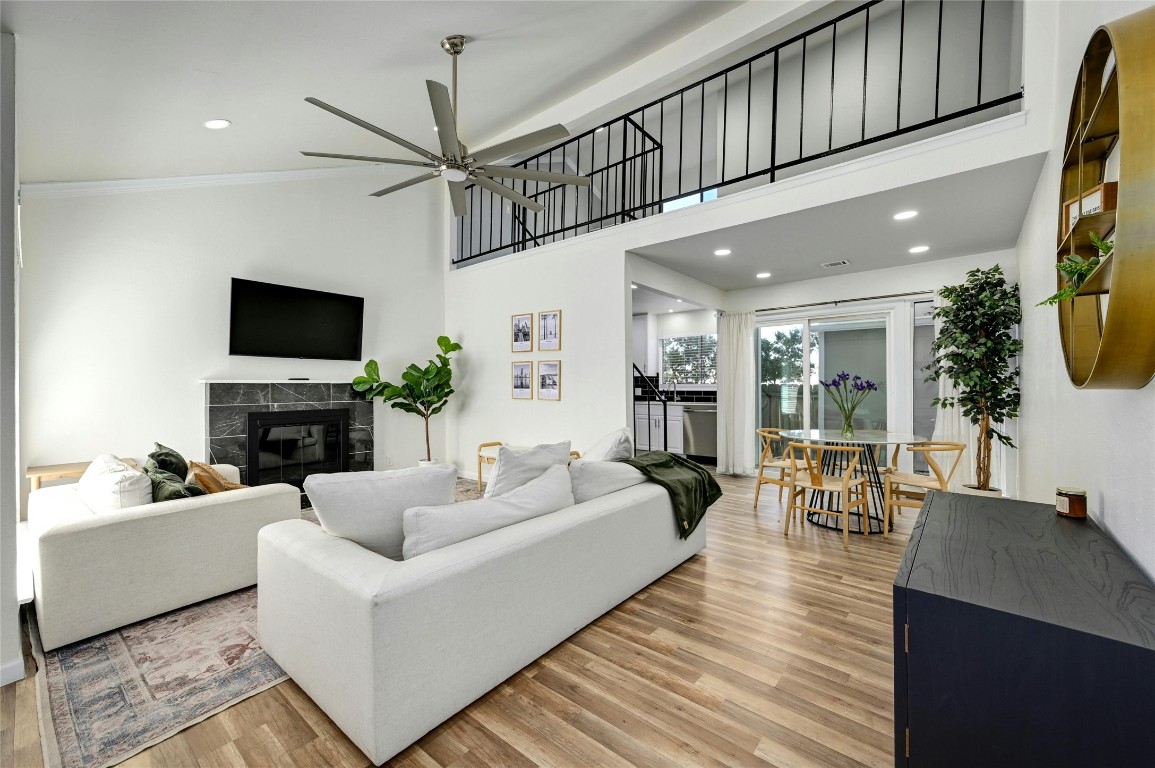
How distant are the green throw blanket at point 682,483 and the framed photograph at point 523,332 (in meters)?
2.44

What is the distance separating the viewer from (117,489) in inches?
96.7

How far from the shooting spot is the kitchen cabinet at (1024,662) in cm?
87

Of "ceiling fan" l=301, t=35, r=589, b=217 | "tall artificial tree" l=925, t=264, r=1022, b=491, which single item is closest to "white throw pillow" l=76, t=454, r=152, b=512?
"ceiling fan" l=301, t=35, r=589, b=217

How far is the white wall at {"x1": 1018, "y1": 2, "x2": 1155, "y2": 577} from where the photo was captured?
120 centimetres


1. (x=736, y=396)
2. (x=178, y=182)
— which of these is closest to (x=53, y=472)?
(x=178, y=182)

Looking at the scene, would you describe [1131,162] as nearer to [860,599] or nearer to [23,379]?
[860,599]

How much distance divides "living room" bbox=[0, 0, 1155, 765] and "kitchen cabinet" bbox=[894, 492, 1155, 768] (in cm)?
27

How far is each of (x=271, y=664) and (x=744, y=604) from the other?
7.36 feet

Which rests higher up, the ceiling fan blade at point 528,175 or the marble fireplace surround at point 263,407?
the ceiling fan blade at point 528,175

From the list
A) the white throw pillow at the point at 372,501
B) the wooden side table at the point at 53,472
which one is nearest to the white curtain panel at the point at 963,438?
the white throw pillow at the point at 372,501

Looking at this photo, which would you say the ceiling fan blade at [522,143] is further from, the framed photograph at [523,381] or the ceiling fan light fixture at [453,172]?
the framed photograph at [523,381]

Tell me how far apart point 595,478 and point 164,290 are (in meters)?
4.30

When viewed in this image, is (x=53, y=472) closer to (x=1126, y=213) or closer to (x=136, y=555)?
(x=136, y=555)

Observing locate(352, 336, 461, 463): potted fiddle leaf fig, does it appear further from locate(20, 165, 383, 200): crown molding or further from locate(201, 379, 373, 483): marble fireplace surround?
locate(20, 165, 383, 200): crown molding
